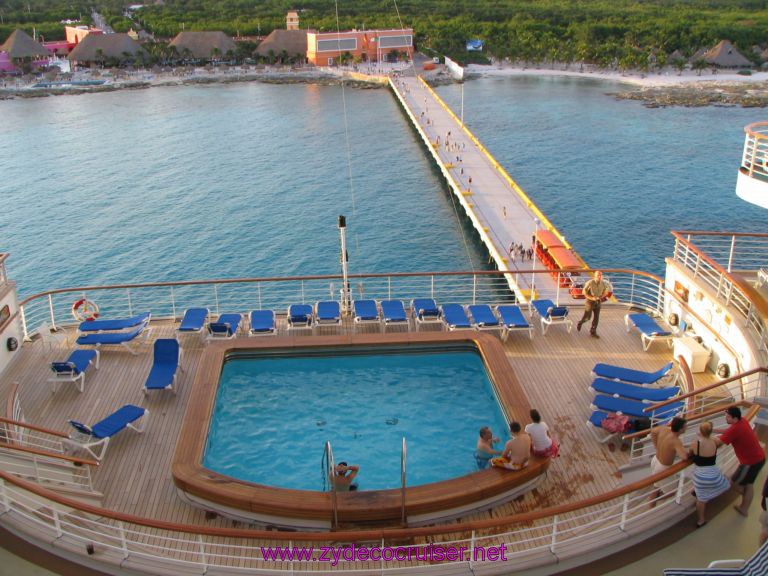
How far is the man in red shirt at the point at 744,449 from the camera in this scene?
5.57 meters

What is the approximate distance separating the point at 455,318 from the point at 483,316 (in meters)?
0.44

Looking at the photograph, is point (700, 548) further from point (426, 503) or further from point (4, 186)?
point (4, 186)

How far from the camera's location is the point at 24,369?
9.80 meters

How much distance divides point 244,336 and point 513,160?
35.3 metres

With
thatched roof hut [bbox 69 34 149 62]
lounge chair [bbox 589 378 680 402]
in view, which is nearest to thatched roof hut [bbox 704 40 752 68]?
thatched roof hut [bbox 69 34 149 62]

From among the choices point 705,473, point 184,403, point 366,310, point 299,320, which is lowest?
point 184,403

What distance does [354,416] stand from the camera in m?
8.85

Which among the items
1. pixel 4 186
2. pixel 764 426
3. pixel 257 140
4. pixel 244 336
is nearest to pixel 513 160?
pixel 257 140

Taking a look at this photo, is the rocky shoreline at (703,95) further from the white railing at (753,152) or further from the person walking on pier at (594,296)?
the person walking on pier at (594,296)

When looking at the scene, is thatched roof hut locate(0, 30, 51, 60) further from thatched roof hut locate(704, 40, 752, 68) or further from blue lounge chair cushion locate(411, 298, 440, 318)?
blue lounge chair cushion locate(411, 298, 440, 318)

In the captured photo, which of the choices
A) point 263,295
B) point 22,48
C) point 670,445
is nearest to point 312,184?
point 263,295

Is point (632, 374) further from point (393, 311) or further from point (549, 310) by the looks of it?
point (393, 311)

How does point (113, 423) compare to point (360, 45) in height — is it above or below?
below

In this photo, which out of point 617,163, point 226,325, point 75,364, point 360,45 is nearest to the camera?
point 75,364
